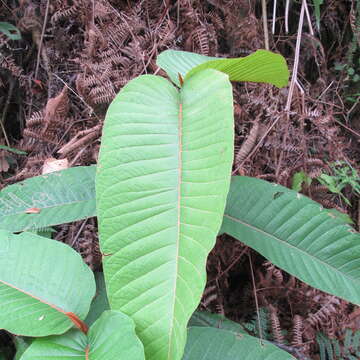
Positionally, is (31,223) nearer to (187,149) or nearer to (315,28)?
(187,149)

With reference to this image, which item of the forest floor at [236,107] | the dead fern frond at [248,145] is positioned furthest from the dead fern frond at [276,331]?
the dead fern frond at [248,145]

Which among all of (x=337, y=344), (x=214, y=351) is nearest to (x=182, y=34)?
(x=214, y=351)

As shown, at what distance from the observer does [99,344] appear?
598 millimetres

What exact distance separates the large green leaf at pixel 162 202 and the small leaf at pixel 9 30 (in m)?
0.87

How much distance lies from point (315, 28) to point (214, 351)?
1348 millimetres

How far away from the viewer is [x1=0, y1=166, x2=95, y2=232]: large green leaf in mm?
872

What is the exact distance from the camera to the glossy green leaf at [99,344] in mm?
540

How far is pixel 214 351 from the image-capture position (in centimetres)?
74

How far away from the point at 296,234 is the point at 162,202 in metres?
0.44

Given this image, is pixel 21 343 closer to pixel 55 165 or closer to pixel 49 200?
pixel 49 200

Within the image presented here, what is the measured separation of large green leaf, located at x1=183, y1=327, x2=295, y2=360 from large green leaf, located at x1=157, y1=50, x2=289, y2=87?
1.81ft

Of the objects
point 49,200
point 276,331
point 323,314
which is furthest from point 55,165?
point 323,314

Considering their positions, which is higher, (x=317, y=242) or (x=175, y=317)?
(x=175, y=317)

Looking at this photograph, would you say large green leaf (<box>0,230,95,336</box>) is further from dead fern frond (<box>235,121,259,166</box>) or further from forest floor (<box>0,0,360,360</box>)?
dead fern frond (<box>235,121,259,166</box>)
